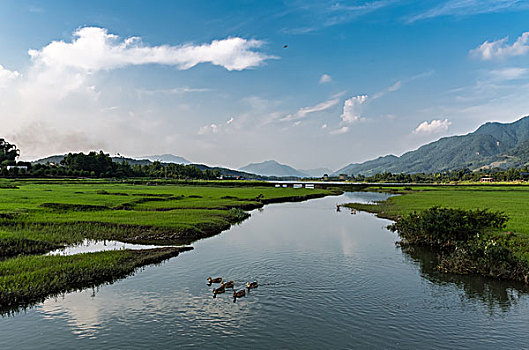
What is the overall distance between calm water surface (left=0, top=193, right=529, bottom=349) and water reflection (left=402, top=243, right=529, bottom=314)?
2.4 inches

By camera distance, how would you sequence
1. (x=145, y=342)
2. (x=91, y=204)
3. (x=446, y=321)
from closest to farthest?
(x=145, y=342), (x=446, y=321), (x=91, y=204)

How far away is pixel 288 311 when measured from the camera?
1597 centimetres

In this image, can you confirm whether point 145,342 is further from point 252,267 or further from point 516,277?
point 516,277

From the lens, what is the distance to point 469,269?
838 inches

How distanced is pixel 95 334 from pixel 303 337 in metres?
8.16

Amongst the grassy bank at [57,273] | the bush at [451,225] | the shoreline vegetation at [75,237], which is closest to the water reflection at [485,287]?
the bush at [451,225]

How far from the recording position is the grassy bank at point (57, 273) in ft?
53.9

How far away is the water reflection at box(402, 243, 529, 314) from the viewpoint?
17.1 meters

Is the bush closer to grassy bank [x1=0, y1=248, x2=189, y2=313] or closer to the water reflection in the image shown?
the water reflection

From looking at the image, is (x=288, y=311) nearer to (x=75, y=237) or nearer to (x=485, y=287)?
(x=485, y=287)

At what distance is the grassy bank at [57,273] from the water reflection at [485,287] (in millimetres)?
18349

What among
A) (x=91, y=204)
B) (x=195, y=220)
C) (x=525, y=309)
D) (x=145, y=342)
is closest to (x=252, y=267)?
(x=145, y=342)

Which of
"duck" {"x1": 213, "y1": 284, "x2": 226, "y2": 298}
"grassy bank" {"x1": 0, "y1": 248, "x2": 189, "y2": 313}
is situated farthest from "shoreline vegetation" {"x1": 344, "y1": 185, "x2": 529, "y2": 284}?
"grassy bank" {"x1": 0, "y1": 248, "x2": 189, "y2": 313}

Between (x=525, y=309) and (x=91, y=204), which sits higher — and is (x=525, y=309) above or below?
below
